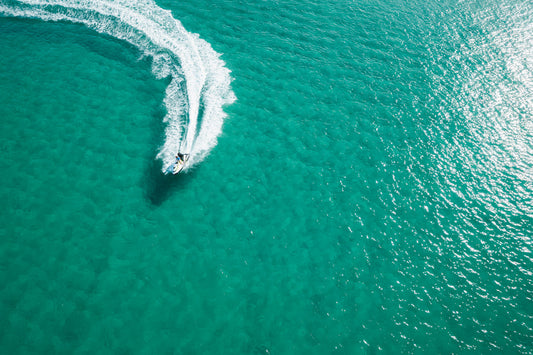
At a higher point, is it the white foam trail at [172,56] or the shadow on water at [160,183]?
the white foam trail at [172,56]

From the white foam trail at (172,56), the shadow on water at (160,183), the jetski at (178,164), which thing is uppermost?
the white foam trail at (172,56)

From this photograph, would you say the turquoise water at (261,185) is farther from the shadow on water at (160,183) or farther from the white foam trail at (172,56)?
the white foam trail at (172,56)

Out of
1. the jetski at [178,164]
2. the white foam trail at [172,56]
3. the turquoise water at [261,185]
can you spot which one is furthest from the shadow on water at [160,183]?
the white foam trail at [172,56]

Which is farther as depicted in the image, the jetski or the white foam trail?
the white foam trail

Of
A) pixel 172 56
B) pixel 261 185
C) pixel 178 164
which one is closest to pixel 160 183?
pixel 178 164

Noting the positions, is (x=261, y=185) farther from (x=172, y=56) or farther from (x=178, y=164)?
(x=172, y=56)

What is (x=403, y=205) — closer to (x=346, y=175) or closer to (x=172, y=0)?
(x=346, y=175)

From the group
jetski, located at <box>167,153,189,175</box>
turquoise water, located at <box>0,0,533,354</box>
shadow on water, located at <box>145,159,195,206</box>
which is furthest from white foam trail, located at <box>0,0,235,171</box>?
shadow on water, located at <box>145,159,195,206</box>

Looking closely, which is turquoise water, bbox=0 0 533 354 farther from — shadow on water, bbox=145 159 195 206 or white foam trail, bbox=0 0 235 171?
white foam trail, bbox=0 0 235 171
